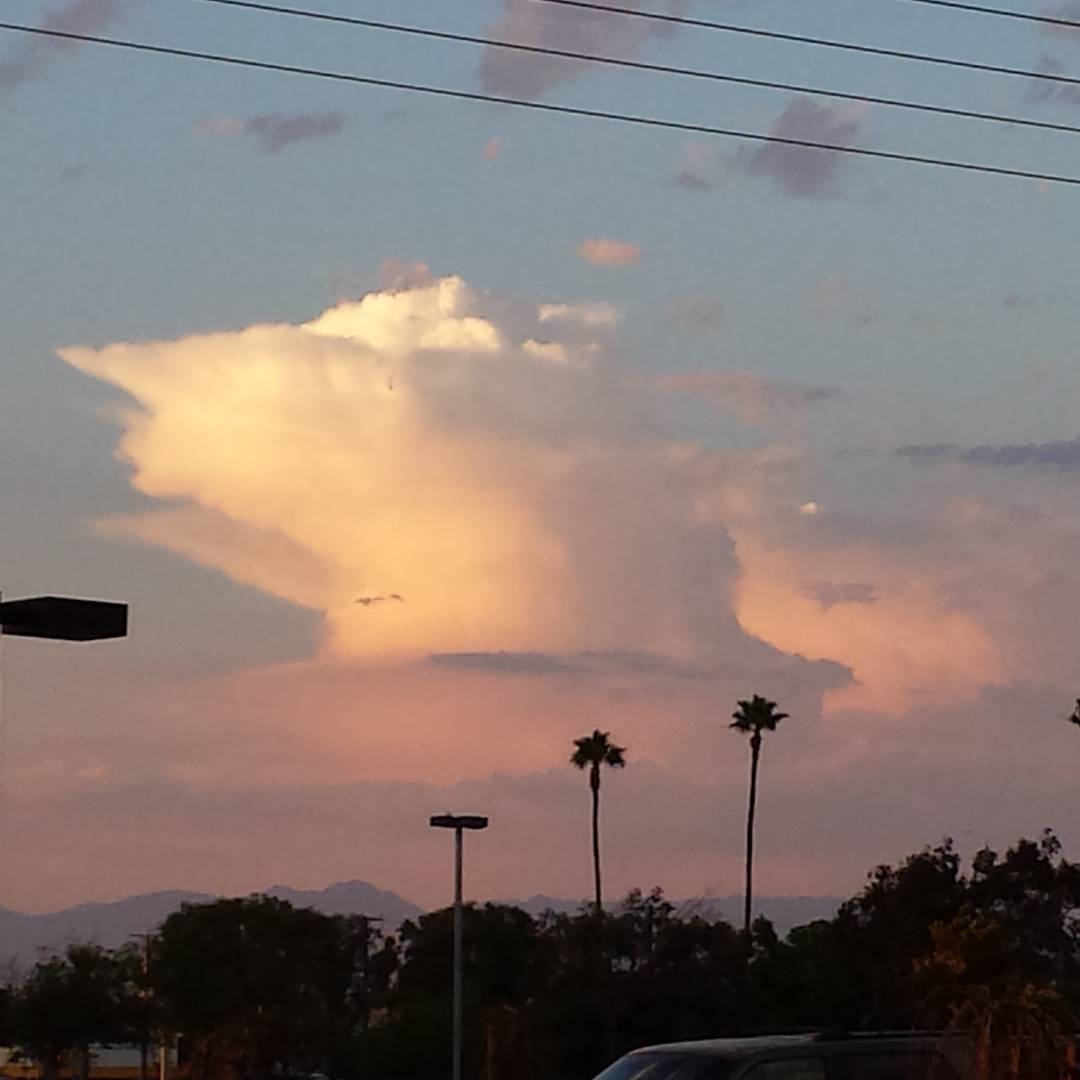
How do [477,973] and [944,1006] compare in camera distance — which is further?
[477,973]

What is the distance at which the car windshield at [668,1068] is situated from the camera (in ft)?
46.5

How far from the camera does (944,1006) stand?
1723cm

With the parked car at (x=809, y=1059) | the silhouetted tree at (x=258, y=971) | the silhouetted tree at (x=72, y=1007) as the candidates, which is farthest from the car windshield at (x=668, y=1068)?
the silhouetted tree at (x=72, y=1007)

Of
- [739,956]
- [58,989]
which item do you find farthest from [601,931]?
[58,989]

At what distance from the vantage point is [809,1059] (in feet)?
47.8

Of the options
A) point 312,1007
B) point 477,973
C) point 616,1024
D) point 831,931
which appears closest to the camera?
point 616,1024

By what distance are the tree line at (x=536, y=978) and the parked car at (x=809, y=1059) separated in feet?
79.0

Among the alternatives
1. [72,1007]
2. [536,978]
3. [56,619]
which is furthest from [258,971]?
[56,619]

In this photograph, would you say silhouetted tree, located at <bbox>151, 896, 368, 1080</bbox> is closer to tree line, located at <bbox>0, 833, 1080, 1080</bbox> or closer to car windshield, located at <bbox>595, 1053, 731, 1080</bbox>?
tree line, located at <bbox>0, 833, 1080, 1080</bbox>

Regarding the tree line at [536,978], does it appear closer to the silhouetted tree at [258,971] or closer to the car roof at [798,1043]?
the silhouetted tree at [258,971]

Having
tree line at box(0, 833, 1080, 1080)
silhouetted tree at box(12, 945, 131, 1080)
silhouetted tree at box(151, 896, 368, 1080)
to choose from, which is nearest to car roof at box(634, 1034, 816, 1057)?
tree line at box(0, 833, 1080, 1080)

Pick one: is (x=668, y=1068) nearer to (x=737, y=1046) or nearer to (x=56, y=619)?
(x=737, y=1046)

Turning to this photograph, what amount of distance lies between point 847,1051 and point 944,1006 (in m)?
2.67

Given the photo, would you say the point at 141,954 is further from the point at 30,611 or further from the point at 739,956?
the point at 30,611
